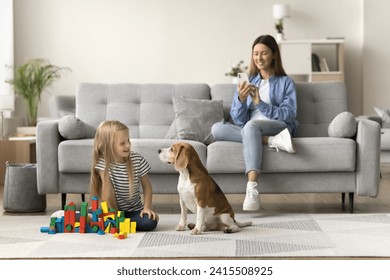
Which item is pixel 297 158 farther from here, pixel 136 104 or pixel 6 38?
pixel 6 38

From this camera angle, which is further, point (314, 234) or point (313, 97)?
point (313, 97)

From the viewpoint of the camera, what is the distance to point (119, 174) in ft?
12.1

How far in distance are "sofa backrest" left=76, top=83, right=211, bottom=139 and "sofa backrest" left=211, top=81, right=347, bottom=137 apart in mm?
175

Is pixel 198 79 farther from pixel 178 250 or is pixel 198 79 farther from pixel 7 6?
pixel 178 250

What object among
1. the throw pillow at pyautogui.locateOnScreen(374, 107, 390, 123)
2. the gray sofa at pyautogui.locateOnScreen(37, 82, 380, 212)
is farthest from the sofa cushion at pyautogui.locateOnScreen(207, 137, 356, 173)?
the throw pillow at pyautogui.locateOnScreen(374, 107, 390, 123)

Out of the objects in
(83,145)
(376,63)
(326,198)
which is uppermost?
(376,63)

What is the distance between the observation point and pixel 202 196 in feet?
11.5

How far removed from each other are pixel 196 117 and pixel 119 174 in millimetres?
1212

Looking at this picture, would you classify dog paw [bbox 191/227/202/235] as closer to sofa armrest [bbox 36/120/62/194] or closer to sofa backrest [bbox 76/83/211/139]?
sofa armrest [bbox 36/120/62/194]

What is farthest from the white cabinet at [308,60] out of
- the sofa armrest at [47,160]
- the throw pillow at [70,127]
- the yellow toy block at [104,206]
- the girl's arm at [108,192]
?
the yellow toy block at [104,206]

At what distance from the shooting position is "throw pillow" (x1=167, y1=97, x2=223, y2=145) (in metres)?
4.72

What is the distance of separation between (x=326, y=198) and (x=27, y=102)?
3980 mm
